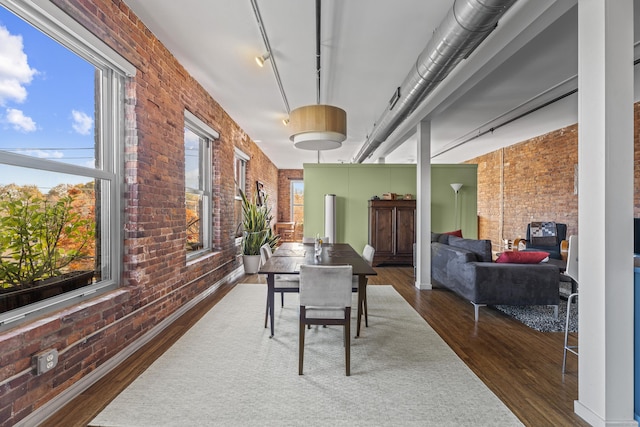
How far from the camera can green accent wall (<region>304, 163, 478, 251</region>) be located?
25.3ft

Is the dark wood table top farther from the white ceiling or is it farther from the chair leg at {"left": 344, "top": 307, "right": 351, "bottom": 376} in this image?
the white ceiling

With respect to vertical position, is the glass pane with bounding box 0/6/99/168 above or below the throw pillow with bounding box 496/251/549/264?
above

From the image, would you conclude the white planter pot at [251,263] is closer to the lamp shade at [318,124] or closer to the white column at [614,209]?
the lamp shade at [318,124]

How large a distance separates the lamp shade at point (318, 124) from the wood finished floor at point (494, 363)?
2.23 m

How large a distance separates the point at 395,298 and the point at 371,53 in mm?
3189

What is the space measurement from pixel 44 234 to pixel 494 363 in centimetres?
354

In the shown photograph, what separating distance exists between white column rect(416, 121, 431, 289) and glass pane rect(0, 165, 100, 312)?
13.9 ft

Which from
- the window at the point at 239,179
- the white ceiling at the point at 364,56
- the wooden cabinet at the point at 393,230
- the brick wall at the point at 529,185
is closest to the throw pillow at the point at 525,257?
the white ceiling at the point at 364,56

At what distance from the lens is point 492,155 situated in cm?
934

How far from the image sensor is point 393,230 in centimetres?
725

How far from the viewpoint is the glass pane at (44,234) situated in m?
1.94

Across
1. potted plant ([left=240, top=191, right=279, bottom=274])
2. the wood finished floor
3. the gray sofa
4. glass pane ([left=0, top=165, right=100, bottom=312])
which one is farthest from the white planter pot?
the gray sofa

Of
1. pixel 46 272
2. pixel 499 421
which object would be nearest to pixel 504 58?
pixel 499 421

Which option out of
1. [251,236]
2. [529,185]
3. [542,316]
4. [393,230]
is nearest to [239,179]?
[251,236]
